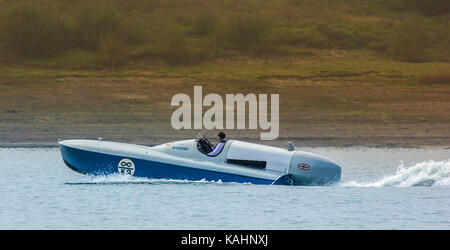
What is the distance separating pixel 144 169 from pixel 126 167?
16.9 inches

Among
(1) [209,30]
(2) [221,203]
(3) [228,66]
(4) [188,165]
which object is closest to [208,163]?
(4) [188,165]

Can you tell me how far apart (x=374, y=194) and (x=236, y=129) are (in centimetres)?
1564

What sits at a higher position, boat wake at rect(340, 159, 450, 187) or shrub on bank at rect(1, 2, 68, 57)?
shrub on bank at rect(1, 2, 68, 57)

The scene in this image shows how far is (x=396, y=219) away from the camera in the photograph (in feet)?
66.2

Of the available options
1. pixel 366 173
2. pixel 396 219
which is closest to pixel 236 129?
pixel 366 173

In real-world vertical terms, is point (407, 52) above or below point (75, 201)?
above

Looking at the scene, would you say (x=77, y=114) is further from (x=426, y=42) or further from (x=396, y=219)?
(x=396, y=219)

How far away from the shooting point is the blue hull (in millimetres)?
23438

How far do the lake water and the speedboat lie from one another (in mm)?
250

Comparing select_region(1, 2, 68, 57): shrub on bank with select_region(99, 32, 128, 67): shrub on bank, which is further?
select_region(1, 2, 68, 57): shrub on bank

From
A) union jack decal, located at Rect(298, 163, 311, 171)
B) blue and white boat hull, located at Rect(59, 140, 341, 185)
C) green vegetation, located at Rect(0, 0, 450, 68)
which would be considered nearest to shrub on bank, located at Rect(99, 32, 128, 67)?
green vegetation, located at Rect(0, 0, 450, 68)

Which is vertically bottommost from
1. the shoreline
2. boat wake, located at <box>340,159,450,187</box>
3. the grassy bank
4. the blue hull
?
the shoreline

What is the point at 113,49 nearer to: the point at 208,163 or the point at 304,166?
the point at 208,163

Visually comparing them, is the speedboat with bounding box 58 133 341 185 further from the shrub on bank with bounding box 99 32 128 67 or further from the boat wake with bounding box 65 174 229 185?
the shrub on bank with bounding box 99 32 128 67
